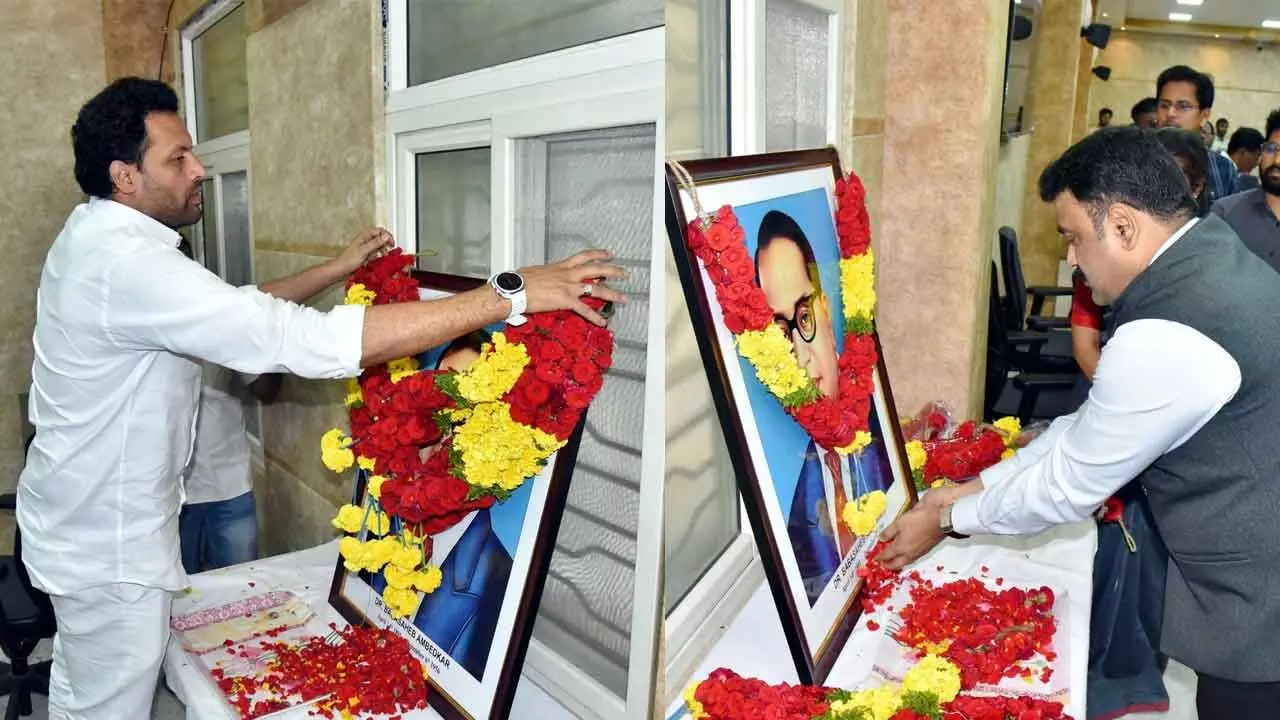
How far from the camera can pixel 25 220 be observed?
244 cm

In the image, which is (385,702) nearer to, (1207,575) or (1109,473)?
(1109,473)

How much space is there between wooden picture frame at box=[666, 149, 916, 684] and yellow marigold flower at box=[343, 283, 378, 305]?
32.6 inches

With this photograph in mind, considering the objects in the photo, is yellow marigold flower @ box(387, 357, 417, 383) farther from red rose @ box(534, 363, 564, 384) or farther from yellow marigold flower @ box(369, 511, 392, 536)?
red rose @ box(534, 363, 564, 384)

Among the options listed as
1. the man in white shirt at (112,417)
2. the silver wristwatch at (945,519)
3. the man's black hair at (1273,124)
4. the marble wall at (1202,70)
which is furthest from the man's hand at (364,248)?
the marble wall at (1202,70)

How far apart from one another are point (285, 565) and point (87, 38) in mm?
1608

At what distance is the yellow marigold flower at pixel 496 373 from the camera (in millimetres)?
1316

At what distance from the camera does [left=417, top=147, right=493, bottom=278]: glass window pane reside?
5.29 feet

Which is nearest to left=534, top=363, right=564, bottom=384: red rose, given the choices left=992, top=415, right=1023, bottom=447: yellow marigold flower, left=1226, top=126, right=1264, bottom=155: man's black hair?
left=992, top=415, right=1023, bottom=447: yellow marigold flower

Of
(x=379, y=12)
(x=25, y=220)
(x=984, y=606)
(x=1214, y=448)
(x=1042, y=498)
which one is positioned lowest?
(x=984, y=606)

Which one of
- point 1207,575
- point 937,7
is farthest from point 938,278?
point 1207,575

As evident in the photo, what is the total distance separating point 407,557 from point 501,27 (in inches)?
38.6

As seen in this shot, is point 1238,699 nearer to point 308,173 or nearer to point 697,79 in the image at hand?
point 697,79

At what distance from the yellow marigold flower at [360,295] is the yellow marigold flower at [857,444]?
97 centimetres

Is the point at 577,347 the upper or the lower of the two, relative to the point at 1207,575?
upper
